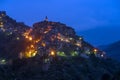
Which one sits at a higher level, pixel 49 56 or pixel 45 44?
pixel 45 44

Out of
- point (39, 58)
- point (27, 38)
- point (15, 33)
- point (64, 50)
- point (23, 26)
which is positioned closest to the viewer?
point (39, 58)

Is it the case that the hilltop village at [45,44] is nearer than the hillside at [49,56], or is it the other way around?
the hillside at [49,56]

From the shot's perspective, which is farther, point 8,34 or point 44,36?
point 8,34

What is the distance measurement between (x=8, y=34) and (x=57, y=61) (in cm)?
5666

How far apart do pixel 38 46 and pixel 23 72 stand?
18.6 metres

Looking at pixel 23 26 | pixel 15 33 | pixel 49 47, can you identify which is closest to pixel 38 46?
pixel 49 47

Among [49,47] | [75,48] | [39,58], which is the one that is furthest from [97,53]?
[39,58]

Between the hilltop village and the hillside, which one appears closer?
the hillside

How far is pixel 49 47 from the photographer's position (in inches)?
5128

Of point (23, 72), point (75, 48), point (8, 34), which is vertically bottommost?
point (23, 72)

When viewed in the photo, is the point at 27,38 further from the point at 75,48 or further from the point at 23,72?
the point at 23,72

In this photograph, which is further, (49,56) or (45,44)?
(45,44)

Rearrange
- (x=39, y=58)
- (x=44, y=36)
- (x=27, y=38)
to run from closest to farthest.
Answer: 1. (x=39, y=58)
2. (x=44, y=36)
3. (x=27, y=38)

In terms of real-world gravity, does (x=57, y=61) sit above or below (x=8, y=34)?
below
